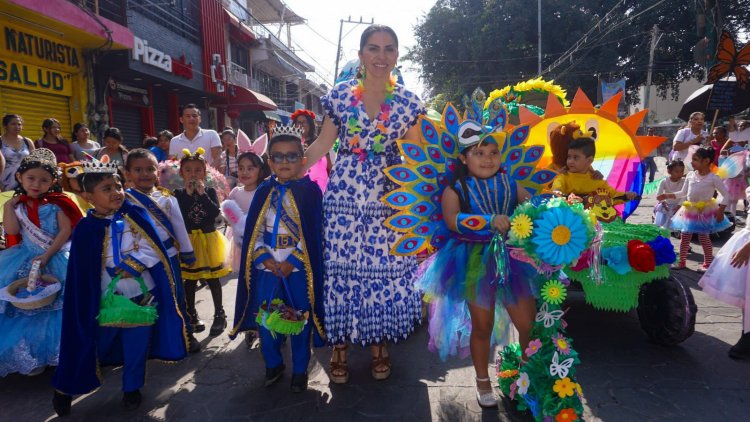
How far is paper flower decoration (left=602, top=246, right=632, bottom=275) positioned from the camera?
329cm

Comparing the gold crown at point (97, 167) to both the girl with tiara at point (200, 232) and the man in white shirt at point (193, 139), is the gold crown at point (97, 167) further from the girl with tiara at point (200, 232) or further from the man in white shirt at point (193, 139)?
the man in white shirt at point (193, 139)

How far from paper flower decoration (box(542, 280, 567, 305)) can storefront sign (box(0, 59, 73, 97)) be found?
381 inches

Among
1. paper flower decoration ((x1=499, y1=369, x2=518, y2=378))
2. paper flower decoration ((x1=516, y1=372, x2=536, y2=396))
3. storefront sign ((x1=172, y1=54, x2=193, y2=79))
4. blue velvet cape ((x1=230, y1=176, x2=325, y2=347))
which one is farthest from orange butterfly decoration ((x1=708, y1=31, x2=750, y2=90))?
storefront sign ((x1=172, y1=54, x2=193, y2=79))

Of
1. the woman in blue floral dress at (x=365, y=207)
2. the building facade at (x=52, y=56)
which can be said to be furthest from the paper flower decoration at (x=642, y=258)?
the building facade at (x=52, y=56)

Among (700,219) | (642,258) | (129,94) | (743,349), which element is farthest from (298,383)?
(129,94)

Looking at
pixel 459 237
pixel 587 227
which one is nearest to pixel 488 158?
pixel 459 237

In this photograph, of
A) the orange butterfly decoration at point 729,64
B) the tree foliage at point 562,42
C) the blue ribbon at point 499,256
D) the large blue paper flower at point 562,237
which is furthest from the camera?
the tree foliage at point 562,42

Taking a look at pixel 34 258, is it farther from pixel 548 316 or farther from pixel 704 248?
pixel 704 248

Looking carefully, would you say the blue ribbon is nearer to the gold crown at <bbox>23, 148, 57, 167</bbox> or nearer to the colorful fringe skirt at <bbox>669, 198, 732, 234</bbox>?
the gold crown at <bbox>23, 148, 57, 167</bbox>

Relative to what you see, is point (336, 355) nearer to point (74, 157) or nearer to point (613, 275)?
point (613, 275)

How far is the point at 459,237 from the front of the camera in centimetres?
264

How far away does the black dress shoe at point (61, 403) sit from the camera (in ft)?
9.14

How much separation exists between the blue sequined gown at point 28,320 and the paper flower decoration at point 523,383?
10.2ft

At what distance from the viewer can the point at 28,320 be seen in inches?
132
